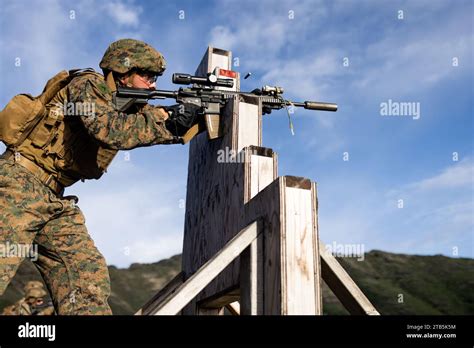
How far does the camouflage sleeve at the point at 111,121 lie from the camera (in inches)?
122

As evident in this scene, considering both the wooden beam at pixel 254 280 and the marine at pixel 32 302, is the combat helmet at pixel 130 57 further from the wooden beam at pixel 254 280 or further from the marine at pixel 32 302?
the marine at pixel 32 302

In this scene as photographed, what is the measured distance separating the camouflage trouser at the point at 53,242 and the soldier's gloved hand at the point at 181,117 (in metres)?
0.85

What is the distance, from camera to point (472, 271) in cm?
5712

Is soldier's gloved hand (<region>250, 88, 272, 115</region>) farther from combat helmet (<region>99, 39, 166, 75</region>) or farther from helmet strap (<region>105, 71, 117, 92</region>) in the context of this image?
helmet strap (<region>105, 71, 117, 92</region>)

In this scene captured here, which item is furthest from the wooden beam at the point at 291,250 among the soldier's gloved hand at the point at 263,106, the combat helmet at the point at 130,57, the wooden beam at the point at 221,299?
the combat helmet at the point at 130,57

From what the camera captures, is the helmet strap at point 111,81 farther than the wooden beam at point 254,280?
Yes

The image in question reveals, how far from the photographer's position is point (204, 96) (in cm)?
358

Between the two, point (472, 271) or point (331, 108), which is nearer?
point (331, 108)

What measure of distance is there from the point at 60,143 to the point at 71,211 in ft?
1.50

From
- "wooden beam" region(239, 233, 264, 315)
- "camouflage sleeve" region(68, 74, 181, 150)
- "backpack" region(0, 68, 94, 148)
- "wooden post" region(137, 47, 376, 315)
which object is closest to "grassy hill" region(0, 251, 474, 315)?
"wooden post" region(137, 47, 376, 315)
